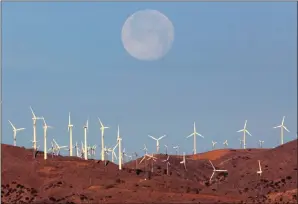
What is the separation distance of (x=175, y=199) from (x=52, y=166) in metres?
38.8

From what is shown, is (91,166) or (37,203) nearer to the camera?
(37,203)

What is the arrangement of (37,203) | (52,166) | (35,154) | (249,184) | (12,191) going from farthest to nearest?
(249,184) → (35,154) → (52,166) → (12,191) → (37,203)

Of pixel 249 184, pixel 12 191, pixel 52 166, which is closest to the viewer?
pixel 12 191

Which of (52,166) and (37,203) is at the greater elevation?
(52,166)

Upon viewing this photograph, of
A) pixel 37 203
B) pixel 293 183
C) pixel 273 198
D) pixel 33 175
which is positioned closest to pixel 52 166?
pixel 33 175

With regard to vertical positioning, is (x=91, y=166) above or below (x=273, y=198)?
above

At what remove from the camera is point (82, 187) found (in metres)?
156

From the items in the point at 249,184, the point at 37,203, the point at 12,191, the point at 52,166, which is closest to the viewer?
the point at 37,203

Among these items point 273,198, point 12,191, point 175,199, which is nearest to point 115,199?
point 175,199

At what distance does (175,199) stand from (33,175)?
3844 centimetres

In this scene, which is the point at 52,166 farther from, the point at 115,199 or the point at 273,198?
the point at 273,198

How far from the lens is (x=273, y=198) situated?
152500mm

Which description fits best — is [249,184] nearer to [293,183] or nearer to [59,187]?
[293,183]

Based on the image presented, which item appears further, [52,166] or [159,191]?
[52,166]
